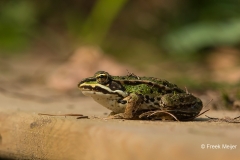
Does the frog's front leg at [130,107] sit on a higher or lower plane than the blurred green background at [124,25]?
lower

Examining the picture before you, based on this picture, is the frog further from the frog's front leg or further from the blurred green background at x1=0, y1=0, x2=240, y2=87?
the blurred green background at x1=0, y1=0, x2=240, y2=87

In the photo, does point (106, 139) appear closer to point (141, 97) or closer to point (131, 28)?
point (141, 97)

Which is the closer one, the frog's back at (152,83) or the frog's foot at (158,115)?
the frog's foot at (158,115)

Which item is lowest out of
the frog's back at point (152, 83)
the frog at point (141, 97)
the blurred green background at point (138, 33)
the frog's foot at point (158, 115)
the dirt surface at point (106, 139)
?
the dirt surface at point (106, 139)

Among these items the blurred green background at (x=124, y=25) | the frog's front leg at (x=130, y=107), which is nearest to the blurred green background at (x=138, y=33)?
the blurred green background at (x=124, y=25)

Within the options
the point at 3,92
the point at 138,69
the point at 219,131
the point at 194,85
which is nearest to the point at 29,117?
the point at 219,131

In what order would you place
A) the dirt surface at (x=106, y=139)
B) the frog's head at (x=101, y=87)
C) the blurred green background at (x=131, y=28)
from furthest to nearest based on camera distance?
the blurred green background at (x=131, y=28) < the frog's head at (x=101, y=87) < the dirt surface at (x=106, y=139)

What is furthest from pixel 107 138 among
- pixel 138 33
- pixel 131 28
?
pixel 131 28

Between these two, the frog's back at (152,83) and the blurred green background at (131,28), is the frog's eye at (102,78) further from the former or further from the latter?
the blurred green background at (131,28)
